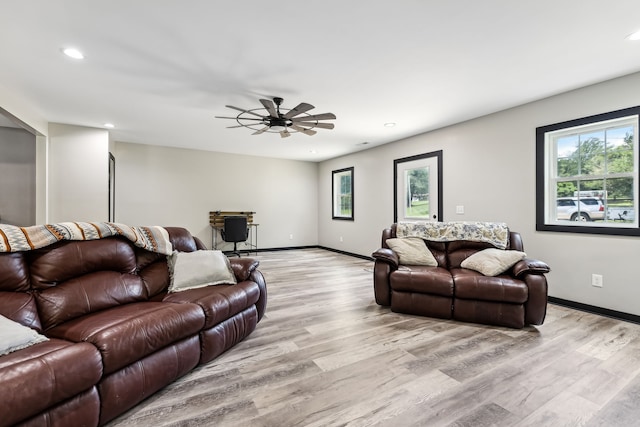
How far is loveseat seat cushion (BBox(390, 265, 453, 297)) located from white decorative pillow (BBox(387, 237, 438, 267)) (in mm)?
244

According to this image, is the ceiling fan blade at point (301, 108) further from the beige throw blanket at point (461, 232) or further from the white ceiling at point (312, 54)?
the beige throw blanket at point (461, 232)

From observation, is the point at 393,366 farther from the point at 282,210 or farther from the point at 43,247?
the point at 282,210

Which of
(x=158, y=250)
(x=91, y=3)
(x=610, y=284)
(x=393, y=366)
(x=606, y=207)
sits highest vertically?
(x=91, y=3)

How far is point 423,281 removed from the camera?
9.95ft

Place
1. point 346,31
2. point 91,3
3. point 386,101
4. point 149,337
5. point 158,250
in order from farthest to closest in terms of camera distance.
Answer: point 386,101 < point 158,250 < point 346,31 < point 91,3 < point 149,337

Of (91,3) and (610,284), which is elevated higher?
Result: (91,3)

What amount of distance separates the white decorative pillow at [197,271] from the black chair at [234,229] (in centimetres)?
359

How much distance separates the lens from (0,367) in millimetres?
1210

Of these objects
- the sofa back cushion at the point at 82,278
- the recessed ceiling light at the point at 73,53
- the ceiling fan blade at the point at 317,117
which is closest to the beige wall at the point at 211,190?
the recessed ceiling light at the point at 73,53

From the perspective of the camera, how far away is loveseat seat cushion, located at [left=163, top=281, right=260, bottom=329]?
2117mm

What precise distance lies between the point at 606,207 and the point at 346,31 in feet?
11.0

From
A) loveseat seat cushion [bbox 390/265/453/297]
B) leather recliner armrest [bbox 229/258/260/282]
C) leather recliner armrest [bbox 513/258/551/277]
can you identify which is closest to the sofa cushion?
leather recliner armrest [bbox 229/258/260/282]

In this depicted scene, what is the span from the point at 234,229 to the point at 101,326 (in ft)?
15.4

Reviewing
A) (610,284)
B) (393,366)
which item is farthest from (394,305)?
(610,284)
